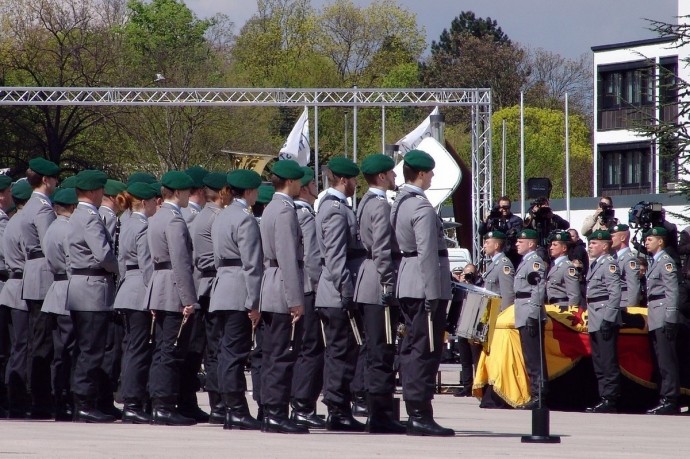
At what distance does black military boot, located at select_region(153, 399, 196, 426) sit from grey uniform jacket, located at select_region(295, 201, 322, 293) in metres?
1.47

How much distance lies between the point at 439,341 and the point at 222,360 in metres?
1.78

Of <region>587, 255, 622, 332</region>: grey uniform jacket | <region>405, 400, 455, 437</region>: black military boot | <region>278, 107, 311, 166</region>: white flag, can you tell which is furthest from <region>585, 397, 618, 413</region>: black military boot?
<region>278, 107, 311, 166</region>: white flag

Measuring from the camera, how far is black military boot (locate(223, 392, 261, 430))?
11500 millimetres

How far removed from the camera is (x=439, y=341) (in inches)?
429

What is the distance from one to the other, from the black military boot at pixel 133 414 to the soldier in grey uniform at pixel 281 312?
1537 millimetres

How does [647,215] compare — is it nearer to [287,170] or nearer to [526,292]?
[526,292]

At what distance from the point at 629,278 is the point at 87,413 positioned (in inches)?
258

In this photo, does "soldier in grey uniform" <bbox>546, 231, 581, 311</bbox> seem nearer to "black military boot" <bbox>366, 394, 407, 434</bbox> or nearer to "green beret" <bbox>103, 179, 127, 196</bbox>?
"green beret" <bbox>103, 179, 127, 196</bbox>

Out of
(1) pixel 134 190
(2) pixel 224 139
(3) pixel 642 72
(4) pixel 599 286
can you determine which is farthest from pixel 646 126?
(2) pixel 224 139

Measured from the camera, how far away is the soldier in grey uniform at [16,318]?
13.1 meters

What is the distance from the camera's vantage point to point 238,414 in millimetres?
11555

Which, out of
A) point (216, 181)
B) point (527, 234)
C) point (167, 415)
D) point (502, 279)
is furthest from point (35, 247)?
point (502, 279)

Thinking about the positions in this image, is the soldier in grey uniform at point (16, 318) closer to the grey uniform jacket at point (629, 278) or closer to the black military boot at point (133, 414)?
the black military boot at point (133, 414)

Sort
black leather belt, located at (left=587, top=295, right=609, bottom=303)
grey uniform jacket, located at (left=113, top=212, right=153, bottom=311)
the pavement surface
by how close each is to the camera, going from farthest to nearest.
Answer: black leather belt, located at (left=587, top=295, right=609, bottom=303) < grey uniform jacket, located at (left=113, top=212, right=153, bottom=311) < the pavement surface
